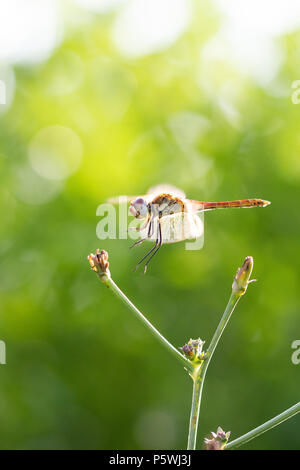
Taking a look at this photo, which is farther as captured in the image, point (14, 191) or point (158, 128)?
→ point (158, 128)

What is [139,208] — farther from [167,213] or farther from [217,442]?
[217,442]

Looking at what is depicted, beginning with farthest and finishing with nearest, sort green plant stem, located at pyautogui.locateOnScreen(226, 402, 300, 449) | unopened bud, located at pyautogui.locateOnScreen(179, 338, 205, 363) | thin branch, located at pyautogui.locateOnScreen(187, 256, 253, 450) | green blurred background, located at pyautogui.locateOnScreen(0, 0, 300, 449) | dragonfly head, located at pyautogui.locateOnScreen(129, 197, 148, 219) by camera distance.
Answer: green blurred background, located at pyautogui.locateOnScreen(0, 0, 300, 449), dragonfly head, located at pyautogui.locateOnScreen(129, 197, 148, 219), unopened bud, located at pyautogui.locateOnScreen(179, 338, 205, 363), thin branch, located at pyautogui.locateOnScreen(187, 256, 253, 450), green plant stem, located at pyautogui.locateOnScreen(226, 402, 300, 449)

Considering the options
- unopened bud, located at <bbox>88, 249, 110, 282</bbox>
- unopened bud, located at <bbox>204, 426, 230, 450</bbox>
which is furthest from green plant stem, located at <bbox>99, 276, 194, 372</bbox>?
unopened bud, located at <bbox>204, 426, 230, 450</bbox>

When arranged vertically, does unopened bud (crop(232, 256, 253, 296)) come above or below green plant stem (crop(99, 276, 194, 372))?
above

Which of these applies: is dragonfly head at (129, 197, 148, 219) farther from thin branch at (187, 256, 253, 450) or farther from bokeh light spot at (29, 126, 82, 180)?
bokeh light spot at (29, 126, 82, 180)

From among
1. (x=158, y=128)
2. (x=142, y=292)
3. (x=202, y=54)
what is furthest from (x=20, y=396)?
(x=202, y=54)

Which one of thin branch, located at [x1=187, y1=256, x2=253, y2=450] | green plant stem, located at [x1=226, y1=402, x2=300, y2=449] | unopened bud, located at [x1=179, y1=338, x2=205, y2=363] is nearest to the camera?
green plant stem, located at [x1=226, y1=402, x2=300, y2=449]
